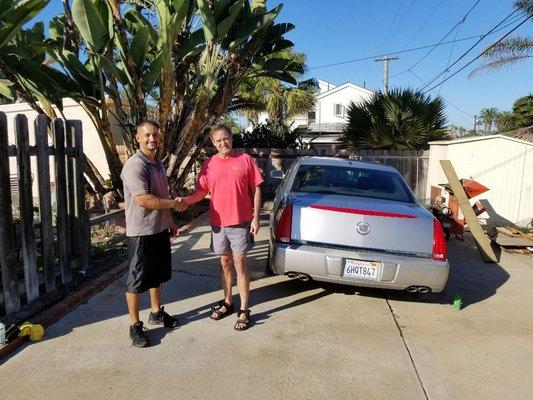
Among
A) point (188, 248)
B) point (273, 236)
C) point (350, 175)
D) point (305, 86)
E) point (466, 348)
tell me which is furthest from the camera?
point (305, 86)

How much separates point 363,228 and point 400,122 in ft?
28.5

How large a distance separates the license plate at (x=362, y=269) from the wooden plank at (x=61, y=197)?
2886mm

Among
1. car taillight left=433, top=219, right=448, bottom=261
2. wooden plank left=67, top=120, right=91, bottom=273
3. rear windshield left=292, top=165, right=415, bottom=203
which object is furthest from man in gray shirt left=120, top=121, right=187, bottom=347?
car taillight left=433, top=219, right=448, bottom=261

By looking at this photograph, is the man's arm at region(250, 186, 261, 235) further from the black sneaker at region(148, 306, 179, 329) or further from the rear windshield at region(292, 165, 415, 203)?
the rear windshield at region(292, 165, 415, 203)

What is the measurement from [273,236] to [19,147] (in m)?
2.54

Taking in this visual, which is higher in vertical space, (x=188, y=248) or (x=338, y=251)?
(x=338, y=251)

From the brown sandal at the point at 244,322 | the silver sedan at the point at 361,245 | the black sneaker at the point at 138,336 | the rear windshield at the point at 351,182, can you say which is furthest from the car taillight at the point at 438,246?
the black sneaker at the point at 138,336

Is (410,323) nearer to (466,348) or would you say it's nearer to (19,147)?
(466,348)

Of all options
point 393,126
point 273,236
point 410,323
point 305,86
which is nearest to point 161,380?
point 273,236

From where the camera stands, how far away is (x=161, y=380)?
3104 mm

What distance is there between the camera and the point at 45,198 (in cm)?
417

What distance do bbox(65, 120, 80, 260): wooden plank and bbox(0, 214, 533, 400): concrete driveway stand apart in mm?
631

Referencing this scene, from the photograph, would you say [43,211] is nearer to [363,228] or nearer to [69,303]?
[69,303]

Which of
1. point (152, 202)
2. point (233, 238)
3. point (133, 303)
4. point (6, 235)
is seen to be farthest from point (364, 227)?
point (6, 235)
